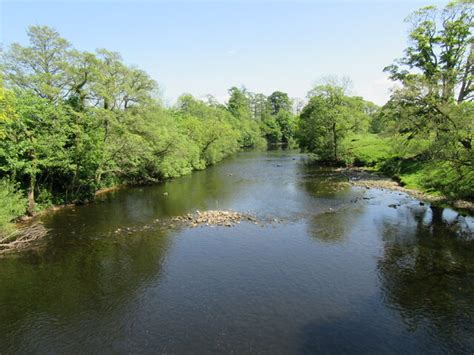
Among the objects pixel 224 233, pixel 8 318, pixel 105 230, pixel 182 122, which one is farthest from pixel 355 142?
pixel 8 318

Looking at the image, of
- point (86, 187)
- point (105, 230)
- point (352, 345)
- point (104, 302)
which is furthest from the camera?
point (86, 187)

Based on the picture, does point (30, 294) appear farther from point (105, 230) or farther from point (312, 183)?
point (312, 183)

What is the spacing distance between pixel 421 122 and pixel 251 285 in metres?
22.8

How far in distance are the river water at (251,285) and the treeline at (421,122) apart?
18.5 ft

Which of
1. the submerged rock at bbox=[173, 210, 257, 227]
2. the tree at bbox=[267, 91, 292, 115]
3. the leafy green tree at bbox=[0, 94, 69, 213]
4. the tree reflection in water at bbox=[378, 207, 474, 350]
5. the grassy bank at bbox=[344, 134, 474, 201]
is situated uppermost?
the tree at bbox=[267, 91, 292, 115]

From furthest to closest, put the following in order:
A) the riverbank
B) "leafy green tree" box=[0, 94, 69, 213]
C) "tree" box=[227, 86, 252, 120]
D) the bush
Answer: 1. "tree" box=[227, 86, 252, 120]
2. the riverbank
3. "leafy green tree" box=[0, 94, 69, 213]
4. the bush

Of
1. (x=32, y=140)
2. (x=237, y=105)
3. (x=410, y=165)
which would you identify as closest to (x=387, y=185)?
(x=410, y=165)

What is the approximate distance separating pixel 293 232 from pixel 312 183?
71.0 feet

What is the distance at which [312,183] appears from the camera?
46719 millimetres

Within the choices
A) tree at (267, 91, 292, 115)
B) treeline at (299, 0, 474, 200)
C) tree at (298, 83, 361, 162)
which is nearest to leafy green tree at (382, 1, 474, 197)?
treeline at (299, 0, 474, 200)

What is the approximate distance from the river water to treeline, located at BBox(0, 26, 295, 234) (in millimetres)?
5018

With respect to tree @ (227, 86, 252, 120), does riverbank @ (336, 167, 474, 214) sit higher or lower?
lower

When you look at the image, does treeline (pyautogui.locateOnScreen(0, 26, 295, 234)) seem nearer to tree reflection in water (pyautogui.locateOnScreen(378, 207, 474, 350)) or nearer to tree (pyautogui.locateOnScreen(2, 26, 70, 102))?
tree (pyautogui.locateOnScreen(2, 26, 70, 102))

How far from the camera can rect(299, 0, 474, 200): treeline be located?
2602 centimetres
